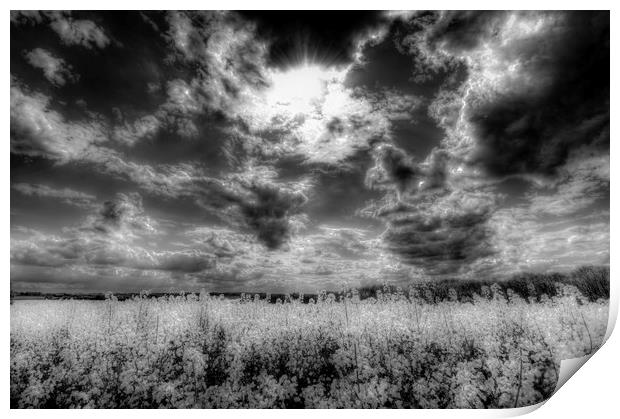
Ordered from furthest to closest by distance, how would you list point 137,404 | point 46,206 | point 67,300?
1. point 67,300
2. point 46,206
3. point 137,404

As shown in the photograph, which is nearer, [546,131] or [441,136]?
[546,131]

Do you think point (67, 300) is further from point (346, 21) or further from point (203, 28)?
point (346, 21)

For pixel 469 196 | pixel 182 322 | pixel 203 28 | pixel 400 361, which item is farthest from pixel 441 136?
pixel 182 322

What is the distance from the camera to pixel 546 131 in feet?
25.0

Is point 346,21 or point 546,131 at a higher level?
point 346,21

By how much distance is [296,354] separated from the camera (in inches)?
275

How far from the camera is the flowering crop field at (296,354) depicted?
252 inches

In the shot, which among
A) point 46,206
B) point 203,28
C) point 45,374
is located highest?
point 203,28

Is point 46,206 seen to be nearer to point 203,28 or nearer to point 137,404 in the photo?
point 137,404

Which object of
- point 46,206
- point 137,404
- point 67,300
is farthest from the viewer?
point 67,300

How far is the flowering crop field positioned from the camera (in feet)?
21.0

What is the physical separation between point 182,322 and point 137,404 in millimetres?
1726

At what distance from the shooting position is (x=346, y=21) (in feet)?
25.1
